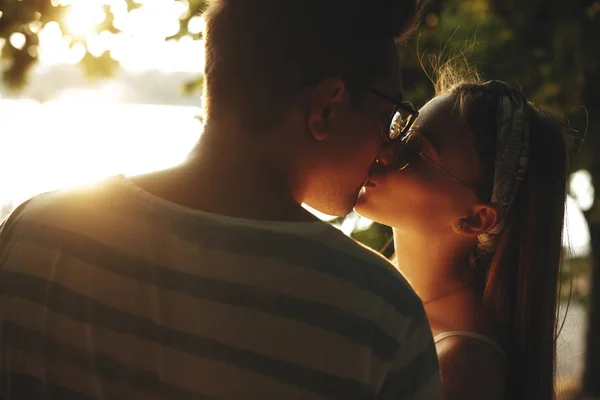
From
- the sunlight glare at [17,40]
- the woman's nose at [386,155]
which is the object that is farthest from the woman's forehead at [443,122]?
the sunlight glare at [17,40]

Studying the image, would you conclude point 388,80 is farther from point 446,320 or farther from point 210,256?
point 446,320

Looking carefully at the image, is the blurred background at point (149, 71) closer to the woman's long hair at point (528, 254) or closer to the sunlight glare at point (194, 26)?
the sunlight glare at point (194, 26)

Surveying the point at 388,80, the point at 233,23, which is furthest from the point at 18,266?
the point at 388,80

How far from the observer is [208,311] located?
1.19m

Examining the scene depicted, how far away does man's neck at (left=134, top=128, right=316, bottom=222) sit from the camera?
4.07ft

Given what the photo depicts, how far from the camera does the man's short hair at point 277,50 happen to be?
134 cm

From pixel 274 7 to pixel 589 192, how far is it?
3105mm

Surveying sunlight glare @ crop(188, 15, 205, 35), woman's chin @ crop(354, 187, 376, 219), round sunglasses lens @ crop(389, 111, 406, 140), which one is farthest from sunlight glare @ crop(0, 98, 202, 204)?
round sunglasses lens @ crop(389, 111, 406, 140)

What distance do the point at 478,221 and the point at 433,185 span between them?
140 mm

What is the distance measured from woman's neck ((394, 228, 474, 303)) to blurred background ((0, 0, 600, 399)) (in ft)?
1.84

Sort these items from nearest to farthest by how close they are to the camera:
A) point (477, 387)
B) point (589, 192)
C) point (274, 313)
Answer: point (274, 313) → point (477, 387) → point (589, 192)

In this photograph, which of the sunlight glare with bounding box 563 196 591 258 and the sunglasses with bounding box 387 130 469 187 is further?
the sunlight glare with bounding box 563 196 591 258

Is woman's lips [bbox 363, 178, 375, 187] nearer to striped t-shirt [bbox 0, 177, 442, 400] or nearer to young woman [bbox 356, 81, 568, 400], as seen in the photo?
young woman [bbox 356, 81, 568, 400]

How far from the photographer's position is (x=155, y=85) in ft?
12.2
